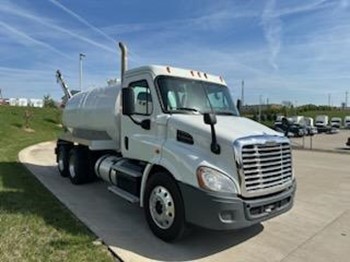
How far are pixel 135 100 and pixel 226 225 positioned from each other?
2721 mm

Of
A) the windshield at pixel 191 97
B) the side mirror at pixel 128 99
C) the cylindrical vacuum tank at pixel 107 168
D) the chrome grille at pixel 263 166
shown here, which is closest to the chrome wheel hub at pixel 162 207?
the chrome grille at pixel 263 166

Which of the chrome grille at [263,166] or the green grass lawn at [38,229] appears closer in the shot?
the green grass lawn at [38,229]

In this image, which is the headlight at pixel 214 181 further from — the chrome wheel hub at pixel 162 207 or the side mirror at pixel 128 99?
the side mirror at pixel 128 99

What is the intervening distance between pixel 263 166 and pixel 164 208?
4.99 ft

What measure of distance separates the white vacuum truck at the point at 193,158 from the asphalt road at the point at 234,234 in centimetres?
38

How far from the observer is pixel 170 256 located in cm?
534

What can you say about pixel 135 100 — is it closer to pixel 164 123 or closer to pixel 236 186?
pixel 164 123

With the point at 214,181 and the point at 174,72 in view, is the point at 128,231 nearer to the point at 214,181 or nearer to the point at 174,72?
the point at 214,181

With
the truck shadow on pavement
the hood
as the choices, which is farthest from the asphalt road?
the hood

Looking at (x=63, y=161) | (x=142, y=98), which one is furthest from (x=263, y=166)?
(x=63, y=161)

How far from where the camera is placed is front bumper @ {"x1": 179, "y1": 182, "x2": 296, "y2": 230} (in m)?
5.18

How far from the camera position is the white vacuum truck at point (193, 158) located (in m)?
5.29

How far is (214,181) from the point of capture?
526 centimetres

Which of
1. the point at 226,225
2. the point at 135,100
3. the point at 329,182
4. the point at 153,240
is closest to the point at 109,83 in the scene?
the point at 135,100
